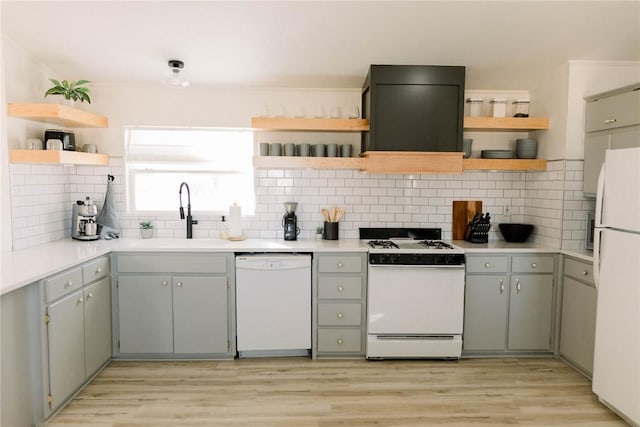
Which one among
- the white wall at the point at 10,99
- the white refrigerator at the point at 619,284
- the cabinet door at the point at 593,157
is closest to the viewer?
the white refrigerator at the point at 619,284

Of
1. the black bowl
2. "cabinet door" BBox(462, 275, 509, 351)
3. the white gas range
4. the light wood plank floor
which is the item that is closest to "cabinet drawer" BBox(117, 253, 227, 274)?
the light wood plank floor

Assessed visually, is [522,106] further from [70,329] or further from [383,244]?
[70,329]

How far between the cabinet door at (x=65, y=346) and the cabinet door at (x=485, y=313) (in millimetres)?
2837

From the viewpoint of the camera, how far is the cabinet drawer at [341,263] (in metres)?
3.29

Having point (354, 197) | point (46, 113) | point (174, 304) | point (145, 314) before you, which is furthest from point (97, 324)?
point (354, 197)

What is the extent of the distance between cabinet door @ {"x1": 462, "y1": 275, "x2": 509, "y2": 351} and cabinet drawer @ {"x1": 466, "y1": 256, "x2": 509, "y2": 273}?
0.18ft

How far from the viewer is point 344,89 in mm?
3789

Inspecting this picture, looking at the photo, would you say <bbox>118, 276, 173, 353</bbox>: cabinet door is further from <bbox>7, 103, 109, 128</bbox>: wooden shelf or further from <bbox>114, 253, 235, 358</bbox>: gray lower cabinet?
<bbox>7, 103, 109, 128</bbox>: wooden shelf

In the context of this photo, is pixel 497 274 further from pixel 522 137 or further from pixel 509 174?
pixel 522 137

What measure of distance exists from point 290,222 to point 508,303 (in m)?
1.94

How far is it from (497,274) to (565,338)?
0.72 m

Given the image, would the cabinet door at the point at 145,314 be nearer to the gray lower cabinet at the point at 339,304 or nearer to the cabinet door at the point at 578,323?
the gray lower cabinet at the point at 339,304

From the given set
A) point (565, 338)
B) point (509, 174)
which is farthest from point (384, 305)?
point (509, 174)

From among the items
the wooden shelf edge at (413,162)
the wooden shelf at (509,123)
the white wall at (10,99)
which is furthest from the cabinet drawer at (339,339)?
the white wall at (10,99)
